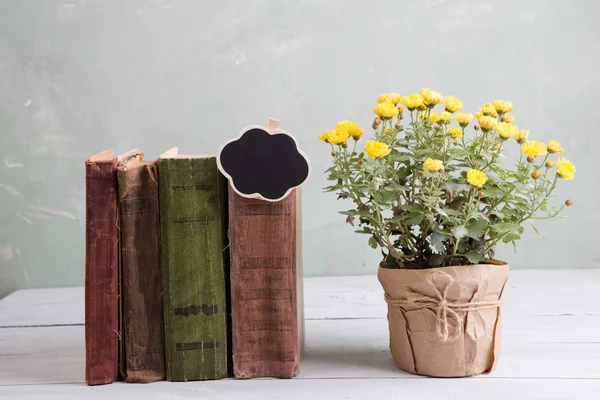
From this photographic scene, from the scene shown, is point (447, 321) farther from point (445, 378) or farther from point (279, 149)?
point (279, 149)

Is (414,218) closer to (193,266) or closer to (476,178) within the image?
(476,178)

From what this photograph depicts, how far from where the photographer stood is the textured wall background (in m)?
1.61

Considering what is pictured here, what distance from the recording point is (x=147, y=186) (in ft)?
3.05

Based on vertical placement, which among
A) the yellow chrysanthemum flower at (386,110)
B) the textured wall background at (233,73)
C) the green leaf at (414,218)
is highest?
the textured wall background at (233,73)

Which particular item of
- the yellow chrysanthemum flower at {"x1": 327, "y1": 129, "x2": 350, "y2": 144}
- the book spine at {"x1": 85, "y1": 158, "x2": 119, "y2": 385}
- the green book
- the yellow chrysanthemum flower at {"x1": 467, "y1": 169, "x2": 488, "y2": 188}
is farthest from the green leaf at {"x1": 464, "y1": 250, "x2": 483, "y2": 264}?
the book spine at {"x1": 85, "y1": 158, "x2": 119, "y2": 385}

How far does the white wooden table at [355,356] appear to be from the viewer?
875mm

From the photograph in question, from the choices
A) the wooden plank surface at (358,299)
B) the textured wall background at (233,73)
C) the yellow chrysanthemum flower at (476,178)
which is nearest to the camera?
the yellow chrysanthemum flower at (476,178)

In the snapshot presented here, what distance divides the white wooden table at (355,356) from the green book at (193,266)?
38 millimetres

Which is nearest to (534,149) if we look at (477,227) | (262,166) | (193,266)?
(477,227)

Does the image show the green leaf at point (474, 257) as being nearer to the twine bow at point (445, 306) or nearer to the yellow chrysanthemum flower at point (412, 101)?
the twine bow at point (445, 306)

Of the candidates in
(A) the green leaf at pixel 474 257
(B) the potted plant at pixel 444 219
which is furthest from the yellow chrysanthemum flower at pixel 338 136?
(A) the green leaf at pixel 474 257

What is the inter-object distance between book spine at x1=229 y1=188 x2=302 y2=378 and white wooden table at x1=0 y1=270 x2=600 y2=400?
31 mm

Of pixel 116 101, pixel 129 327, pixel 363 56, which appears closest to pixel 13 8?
pixel 116 101

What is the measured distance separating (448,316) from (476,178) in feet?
0.62
